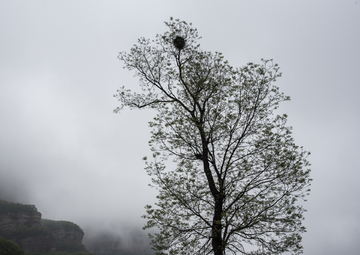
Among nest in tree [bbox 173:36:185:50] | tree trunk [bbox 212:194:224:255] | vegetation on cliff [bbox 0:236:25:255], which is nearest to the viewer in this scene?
tree trunk [bbox 212:194:224:255]

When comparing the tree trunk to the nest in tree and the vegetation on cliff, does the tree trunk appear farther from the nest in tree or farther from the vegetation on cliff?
the vegetation on cliff

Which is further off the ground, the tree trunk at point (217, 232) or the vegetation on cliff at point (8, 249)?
the vegetation on cliff at point (8, 249)

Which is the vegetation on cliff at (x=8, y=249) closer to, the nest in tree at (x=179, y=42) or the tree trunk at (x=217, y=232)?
the tree trunk at (x=217, y=232)

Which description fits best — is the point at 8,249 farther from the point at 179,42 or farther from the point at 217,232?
the point at 179,42

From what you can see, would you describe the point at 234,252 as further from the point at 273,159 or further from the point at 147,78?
the point at 147,78

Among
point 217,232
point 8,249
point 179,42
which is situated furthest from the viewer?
point 8,249

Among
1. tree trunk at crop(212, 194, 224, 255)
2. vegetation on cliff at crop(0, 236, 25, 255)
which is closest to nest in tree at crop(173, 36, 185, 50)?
tree trunk at crop(212, 194, 224, 255)

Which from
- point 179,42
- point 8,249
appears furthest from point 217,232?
point 8,249

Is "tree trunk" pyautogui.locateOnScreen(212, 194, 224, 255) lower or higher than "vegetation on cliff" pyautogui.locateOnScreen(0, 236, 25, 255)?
lower

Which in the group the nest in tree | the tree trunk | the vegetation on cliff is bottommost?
the tree trunk

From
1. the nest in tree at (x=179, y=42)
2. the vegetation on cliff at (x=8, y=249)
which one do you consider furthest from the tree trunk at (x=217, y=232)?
the vegetation on cliff at (x=8, y=249)

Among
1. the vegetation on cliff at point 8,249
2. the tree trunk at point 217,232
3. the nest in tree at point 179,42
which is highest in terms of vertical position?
the nest in tree at point 179,42

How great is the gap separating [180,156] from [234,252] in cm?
462

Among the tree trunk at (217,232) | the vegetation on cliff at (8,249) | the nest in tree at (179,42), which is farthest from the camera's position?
the vegetation on cliff at (8,249)
